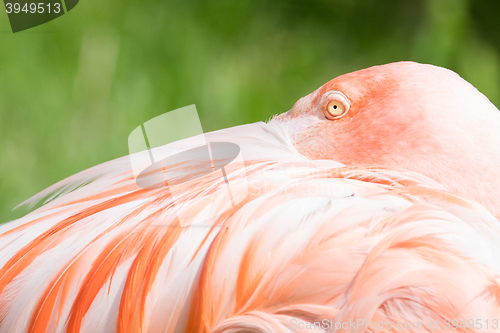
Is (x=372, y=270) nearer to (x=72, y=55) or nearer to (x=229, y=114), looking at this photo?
(x=229, y=114)

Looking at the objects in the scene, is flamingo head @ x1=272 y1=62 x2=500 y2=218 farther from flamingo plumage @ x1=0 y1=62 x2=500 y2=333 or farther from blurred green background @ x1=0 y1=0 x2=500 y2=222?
blurred green background @ x1=0 y1=0 x2=500 y2=222

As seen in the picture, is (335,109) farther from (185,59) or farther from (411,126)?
(185,59)

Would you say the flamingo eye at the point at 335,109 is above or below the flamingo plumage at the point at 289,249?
above

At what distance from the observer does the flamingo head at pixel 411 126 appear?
52 cm

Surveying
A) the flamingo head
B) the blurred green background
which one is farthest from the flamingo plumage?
the blurred green background

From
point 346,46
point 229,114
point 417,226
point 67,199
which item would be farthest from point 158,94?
point 417,226

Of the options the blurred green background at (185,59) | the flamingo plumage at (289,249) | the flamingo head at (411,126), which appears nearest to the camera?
the flamingo plumage at (289,249)

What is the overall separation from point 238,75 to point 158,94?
31cm

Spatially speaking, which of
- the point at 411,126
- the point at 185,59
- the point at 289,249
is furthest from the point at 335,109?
the point at 185,59

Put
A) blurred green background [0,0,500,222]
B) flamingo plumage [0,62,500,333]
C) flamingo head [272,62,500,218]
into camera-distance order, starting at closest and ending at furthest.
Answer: flamingo plumage [0,62,500,333] → flamingo head [272,62,500,218] → blurred green background [0,0,500,222]

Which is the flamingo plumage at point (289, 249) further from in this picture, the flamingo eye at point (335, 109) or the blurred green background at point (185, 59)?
the blurred green background at point (185, 59)

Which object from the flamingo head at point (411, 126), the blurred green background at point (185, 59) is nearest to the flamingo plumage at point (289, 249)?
the flamingo head at point (411, 126)

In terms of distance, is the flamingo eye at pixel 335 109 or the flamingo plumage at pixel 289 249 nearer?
the flamingo plumage at pixel 289 249

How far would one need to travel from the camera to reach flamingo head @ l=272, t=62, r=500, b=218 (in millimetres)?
523
